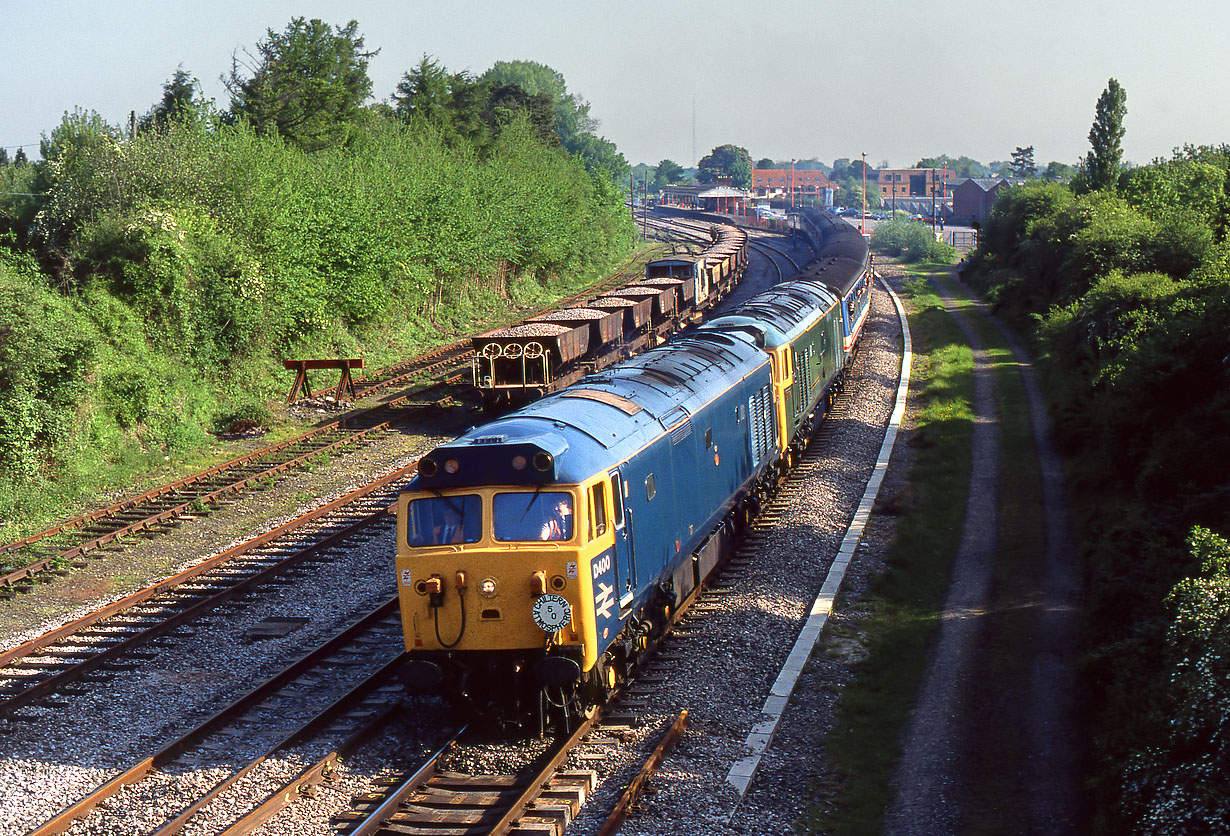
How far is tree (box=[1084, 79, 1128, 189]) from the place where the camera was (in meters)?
60.1

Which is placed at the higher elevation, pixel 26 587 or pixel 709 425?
pixel 709 425

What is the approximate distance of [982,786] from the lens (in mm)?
11266

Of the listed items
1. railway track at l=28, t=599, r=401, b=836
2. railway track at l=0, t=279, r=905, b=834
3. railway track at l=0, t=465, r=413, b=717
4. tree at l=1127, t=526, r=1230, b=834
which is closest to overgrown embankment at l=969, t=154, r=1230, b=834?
tree at l=1127, t=526, r=1230, b=834

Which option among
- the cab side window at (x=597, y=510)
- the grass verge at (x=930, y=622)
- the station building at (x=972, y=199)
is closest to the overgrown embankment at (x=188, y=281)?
the cab side window at (x=597, y=510)

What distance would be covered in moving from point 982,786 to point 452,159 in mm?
49218

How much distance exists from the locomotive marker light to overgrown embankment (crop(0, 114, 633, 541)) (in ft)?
44.8

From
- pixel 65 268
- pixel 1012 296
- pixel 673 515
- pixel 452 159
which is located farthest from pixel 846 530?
pixel 452 159

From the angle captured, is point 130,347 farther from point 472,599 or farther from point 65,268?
point 472,599

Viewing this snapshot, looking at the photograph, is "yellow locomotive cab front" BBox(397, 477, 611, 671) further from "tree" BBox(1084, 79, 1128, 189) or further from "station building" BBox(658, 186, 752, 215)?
"station building" BBox(658, 186, 752, 215)

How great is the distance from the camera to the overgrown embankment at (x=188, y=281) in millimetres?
22469

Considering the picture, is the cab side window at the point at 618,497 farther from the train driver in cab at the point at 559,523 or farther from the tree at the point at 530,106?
the tree at the point at 530,106

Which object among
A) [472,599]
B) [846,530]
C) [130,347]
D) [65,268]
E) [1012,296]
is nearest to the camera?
[472,599]

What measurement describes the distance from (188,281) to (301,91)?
24.3 meters

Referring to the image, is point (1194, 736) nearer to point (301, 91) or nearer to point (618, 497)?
point (618, 497)
